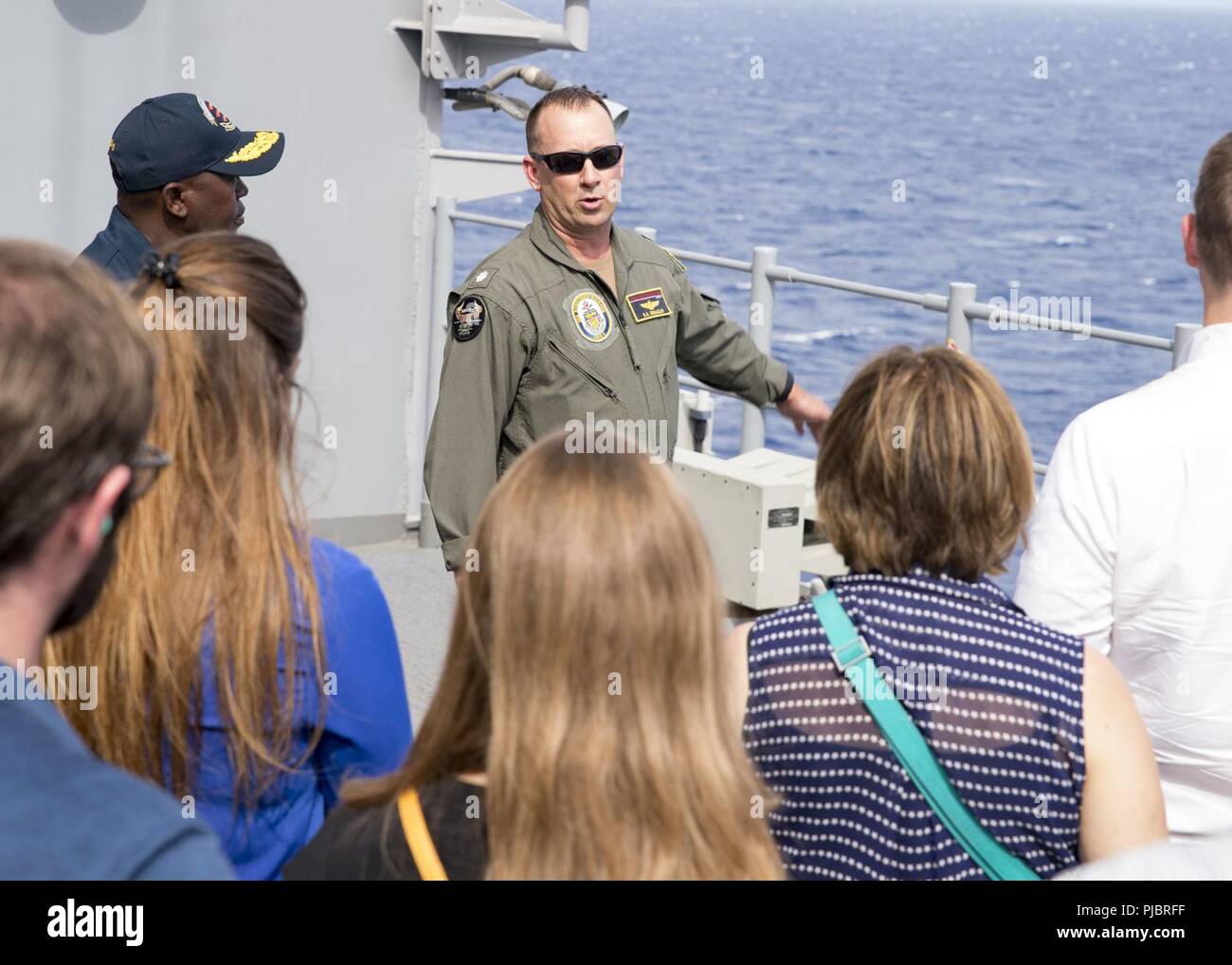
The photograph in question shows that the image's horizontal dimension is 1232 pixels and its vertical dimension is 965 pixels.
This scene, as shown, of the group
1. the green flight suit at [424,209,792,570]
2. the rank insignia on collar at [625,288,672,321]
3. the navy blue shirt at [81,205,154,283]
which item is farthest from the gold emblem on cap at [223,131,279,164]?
the rank insignia on collar at [625,288,672,321]

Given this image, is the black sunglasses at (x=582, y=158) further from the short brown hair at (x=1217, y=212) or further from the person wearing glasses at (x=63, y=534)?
the person wearing glasses at (x=63, y=534)

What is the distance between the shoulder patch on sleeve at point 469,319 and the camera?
3.42 m

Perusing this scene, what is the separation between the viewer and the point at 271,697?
5.91ft

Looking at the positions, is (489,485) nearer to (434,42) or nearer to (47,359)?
(47,359)

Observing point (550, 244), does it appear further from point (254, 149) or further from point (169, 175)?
point (169, 175)

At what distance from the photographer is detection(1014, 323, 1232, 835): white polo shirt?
2211 millimetres

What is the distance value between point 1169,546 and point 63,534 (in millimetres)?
1649

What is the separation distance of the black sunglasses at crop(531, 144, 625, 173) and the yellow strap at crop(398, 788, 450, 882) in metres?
2.30

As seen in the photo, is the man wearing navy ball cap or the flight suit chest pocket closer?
the man wearing navy ball cap

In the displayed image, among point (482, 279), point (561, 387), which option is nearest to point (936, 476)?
point (561, 387)

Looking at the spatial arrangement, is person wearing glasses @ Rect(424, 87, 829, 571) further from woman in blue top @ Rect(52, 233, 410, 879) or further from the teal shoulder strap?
the teal shoulder strap

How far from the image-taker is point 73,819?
40.9 inches

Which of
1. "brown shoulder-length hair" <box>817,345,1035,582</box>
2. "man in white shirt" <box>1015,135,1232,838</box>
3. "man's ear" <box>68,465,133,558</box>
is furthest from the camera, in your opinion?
"man in white shirt" <box>1015,135,1232,838</box>

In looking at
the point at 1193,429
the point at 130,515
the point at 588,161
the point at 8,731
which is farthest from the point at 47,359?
the point at 588,161
